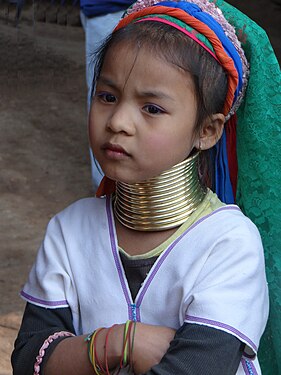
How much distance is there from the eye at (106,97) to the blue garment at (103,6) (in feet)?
8.85

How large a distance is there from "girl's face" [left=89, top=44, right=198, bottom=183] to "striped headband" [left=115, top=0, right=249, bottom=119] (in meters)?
0.11

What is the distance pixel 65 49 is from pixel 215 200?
21.5 feet

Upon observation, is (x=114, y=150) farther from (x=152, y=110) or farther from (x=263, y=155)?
(x=263, y=155)

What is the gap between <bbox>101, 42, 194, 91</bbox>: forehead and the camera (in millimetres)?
2248

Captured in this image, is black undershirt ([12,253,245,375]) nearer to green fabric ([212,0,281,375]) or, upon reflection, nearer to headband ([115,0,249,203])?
green fabric ([212,0,281,375])

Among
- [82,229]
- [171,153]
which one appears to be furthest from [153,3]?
[82,229]

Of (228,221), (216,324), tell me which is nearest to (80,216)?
(228,221)

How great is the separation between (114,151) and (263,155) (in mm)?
511

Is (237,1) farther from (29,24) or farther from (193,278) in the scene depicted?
(193,278)

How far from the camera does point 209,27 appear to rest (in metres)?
2.32

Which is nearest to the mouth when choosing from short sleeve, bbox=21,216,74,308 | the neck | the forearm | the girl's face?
the girl's face

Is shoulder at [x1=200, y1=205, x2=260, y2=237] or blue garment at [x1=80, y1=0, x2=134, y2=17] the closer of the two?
shoulder at [x1=200, y1=205, x2=260, y2=237]

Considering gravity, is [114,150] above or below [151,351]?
above

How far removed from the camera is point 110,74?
2295 mm
